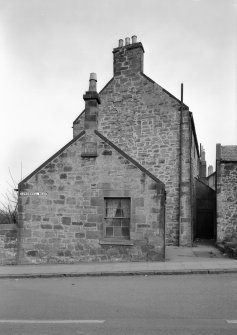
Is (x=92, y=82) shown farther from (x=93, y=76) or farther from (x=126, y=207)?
(x=126, y=207)

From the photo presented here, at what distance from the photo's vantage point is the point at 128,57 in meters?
22.0

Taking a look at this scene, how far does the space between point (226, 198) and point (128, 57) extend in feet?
28.7

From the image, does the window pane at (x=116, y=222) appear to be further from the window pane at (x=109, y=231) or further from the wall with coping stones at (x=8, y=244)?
the wall with coping stones at (x=8, y=244)

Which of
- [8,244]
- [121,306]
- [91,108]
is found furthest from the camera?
[91,108]

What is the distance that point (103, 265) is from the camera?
13531 millimetres

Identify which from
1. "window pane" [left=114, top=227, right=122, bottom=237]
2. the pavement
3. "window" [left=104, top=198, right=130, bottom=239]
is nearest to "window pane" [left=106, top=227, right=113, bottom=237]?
"window" [left=104, top=198, right=130, bottom=239]

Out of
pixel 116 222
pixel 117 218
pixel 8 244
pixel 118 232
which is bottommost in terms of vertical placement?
pixel 8 244

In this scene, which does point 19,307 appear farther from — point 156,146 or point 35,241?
point 156,146

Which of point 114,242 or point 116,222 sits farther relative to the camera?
point 116,222

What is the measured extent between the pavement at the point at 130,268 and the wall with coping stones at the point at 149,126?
16.0ft

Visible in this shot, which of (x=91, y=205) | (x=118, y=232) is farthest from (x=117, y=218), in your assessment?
(x=91, y=205)

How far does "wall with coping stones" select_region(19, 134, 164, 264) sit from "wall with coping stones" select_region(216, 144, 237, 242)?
6837mm

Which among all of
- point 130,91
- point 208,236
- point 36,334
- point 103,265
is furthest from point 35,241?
point 208,236

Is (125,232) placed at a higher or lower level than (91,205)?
lower
